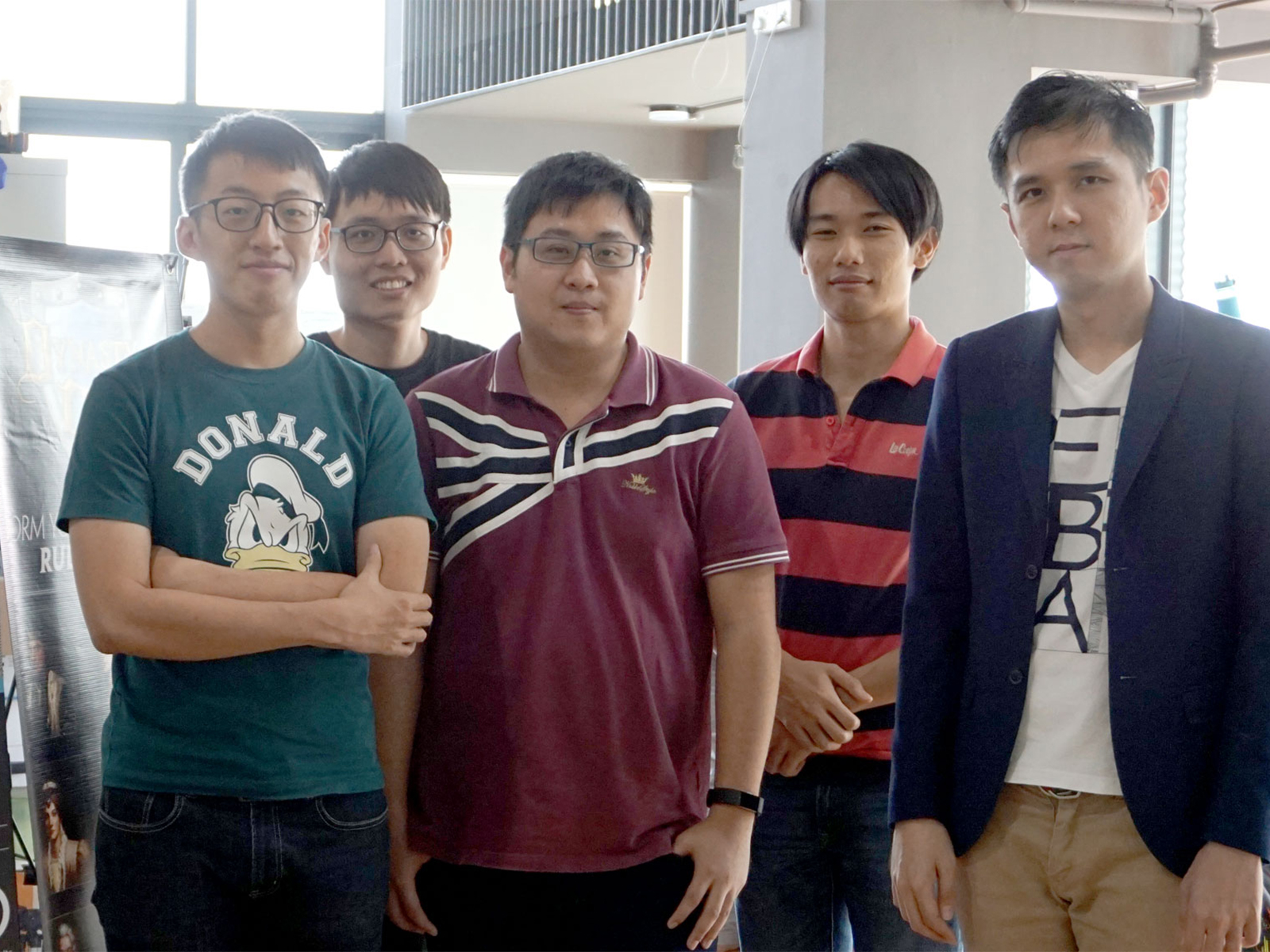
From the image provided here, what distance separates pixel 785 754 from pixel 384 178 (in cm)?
126

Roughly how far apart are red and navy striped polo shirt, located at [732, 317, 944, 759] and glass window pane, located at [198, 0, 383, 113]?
619 centimetres

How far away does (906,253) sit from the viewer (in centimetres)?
229

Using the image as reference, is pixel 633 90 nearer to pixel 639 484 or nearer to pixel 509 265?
pixel 509 265

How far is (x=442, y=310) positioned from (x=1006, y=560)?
665 cm

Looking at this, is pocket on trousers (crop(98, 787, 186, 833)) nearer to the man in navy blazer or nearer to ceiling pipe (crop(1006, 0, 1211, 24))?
the man in navy blazer

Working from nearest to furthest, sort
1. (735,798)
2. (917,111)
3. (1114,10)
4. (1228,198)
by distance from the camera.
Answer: (735,798), (917,111), (1114,10), (1228,198)

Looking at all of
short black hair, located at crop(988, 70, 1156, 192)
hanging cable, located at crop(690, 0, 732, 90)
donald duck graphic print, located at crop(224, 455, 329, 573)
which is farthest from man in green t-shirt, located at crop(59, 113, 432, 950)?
hanging cable, located at crop(690, 0, 732, 90)

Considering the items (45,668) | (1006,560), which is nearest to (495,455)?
(1006,560)

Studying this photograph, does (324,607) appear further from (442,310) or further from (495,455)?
(442,310)

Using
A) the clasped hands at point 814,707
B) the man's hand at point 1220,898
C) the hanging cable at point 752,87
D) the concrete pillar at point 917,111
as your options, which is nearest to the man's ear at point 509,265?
the clasped hands at point 814,707

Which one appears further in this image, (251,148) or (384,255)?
(384,255)

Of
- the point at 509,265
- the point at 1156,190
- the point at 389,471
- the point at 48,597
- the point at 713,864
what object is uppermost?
the point at 1156,190

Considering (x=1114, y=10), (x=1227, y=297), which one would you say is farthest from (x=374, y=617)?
(x=1227, y=297)

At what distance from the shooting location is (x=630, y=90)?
6.62 metres
